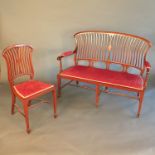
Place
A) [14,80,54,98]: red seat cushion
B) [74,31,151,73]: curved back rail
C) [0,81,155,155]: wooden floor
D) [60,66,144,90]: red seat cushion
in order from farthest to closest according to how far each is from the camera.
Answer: [74,31,151,73]: curved back rail
[60,66,144,90]: red seat cushion
[14,80,54,98]: red seat cushion
[0,81,155,155]: wooden floor

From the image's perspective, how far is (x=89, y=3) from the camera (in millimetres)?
3027

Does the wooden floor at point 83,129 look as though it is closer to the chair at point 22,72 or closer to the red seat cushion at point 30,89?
the chair at point 22,72

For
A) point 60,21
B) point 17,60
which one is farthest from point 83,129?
point 60,21

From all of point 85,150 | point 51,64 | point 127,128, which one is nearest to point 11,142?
point 85,150

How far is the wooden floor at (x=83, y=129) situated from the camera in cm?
210

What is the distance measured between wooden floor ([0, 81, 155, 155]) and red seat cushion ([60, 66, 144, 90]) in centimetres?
40

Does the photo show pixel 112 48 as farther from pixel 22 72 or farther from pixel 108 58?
pixel 22 72

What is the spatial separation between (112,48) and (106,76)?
0.48m

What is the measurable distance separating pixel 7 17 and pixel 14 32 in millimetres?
246

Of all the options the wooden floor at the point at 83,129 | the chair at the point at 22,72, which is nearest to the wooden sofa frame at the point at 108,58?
the wooden floor at the point at 83,129

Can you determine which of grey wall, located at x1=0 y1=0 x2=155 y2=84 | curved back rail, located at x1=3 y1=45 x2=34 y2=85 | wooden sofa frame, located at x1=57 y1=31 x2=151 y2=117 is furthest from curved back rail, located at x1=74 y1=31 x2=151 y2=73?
curved back rail, located at x1=3 y1=45 x2=34 y2=85

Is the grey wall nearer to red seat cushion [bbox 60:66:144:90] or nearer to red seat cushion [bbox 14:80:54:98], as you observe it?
red seat cushion [bbox 60:66:144:90]

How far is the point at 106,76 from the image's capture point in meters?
2.81

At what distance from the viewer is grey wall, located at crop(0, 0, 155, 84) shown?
2988 millimetres
